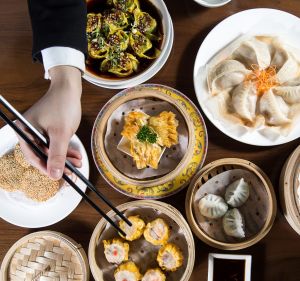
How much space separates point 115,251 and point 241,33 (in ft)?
4.06

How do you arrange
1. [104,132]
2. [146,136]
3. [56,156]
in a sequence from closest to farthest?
[56,156]
[146,136]
[104,132]

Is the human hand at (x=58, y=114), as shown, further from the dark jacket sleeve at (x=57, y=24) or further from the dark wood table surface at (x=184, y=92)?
the dark wood table surface at (x=184, y=92)

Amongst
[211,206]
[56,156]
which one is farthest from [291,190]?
[56,156]

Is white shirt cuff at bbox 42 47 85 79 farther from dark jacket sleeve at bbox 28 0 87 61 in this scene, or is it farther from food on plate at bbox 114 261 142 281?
food on plate at bbox 114 261 142 281

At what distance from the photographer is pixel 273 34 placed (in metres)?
2.04

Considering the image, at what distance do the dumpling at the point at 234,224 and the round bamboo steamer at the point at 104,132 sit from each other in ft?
1.08

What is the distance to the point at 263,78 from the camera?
6.68ft

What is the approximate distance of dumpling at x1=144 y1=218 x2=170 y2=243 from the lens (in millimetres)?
1966

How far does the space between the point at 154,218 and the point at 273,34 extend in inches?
42.9

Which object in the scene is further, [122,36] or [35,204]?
[35,204]

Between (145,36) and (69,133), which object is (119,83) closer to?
(145,36)

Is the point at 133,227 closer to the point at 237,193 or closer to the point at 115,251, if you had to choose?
the point at 115,251

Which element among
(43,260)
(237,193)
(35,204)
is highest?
(237,193)

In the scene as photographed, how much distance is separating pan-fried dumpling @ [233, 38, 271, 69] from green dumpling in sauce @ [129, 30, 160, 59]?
42 centimetres
